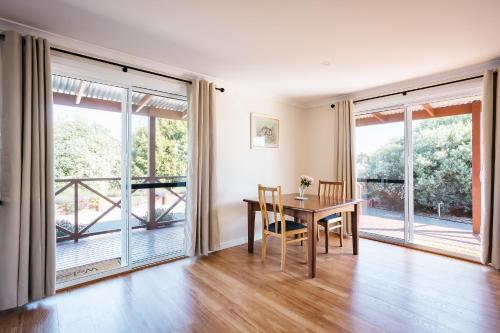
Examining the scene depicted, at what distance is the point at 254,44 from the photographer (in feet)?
8.69

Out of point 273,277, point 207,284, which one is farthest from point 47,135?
point 273,277

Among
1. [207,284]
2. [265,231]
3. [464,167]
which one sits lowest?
[207,284]

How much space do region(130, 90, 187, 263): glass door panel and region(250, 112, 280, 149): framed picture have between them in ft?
3.77

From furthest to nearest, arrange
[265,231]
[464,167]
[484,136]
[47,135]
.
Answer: [464,167] → [265,231] → [484,136] → [47,135]

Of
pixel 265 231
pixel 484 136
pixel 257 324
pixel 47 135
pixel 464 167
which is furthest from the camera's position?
pixel 464 167

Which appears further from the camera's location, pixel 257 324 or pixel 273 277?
pixel 273 277

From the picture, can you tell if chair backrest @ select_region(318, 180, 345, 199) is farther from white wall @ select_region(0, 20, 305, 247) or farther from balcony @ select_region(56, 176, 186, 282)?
balcony @ select_region(56, 176, 186, 282)

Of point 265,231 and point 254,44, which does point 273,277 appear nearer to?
point 265,231

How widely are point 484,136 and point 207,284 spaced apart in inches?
140

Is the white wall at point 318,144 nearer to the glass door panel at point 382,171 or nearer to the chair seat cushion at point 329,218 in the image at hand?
the glass door panel at point 382,171

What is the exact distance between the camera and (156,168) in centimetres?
339

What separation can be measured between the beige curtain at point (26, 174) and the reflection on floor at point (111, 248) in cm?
66

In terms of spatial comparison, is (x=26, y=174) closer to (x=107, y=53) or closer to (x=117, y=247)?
(x=107, y=53)

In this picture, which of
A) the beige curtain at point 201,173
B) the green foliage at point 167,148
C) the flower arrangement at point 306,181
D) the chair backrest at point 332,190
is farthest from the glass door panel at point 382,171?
the green foliage at point 167,148
